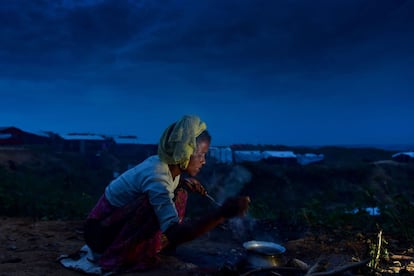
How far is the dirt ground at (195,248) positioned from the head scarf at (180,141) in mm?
901

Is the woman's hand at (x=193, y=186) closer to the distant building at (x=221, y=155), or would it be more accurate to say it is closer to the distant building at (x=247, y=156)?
the distant building at (x=221, y=155)

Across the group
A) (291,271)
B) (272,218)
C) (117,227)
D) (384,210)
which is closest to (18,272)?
(117,227)

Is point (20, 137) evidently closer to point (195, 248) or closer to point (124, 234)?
point (195, 248)

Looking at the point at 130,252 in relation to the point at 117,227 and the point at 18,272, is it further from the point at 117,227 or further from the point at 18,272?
the point at 18,272

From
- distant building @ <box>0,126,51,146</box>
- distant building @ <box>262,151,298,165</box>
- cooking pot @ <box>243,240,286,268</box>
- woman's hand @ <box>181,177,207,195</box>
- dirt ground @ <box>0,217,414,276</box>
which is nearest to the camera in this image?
cooking pot @ <box>243,240,286,268</box>

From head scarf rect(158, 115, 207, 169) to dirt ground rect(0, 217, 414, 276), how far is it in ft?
2.96

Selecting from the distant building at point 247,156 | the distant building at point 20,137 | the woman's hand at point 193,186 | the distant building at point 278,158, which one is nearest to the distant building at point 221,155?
the distant building at point 247,156

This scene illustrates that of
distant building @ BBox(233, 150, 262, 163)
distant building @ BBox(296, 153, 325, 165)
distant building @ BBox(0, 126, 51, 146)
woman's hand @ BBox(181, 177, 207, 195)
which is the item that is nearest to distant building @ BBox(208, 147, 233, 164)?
distant building @ BBox(233, 150, 262, 163)

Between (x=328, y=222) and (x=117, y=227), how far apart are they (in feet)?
11.1

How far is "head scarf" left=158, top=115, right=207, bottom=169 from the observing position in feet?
9.01

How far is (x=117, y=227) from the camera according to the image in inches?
116

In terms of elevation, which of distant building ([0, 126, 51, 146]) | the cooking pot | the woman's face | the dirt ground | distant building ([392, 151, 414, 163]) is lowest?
the dirt ground

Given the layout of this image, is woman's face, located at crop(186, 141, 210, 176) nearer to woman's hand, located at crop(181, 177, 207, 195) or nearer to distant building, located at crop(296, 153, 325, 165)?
woman's hand, located at crop(181, 177, 207, 195)

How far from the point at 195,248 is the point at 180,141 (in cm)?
171
